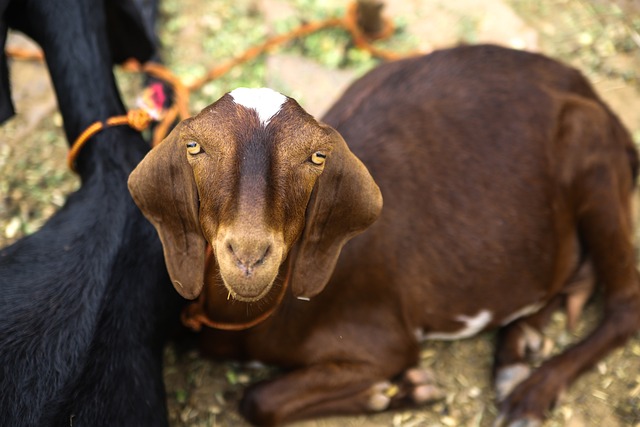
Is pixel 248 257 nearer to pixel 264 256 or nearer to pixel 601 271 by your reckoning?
pixel 264 256

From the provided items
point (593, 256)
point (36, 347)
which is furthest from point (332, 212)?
point (593, 256)

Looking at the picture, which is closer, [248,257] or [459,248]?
[248,257]

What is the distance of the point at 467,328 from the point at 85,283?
5.58 feet

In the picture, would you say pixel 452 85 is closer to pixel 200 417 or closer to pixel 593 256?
pixel 593 256

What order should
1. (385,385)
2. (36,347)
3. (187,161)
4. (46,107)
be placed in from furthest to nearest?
(46,107), (385,385), (36,347), (187,161)

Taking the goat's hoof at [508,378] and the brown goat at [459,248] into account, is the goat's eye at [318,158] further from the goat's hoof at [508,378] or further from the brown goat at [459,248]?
the goat's hoof at [508,378]

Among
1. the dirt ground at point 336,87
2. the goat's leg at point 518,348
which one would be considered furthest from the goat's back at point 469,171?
the dirt ground at point 336,87

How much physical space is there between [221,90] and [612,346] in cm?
272

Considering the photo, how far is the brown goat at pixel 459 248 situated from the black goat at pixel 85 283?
29 cm

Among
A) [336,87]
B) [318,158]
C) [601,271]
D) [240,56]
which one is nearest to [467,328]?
[601,271]

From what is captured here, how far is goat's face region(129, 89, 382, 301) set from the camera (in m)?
2.14

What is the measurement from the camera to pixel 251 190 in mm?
2141

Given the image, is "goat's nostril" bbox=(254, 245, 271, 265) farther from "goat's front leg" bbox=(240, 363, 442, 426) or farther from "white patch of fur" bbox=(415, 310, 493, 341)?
"white patch of fur" bbox=(415, 310, 493, 341)

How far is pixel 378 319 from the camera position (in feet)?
10.5
